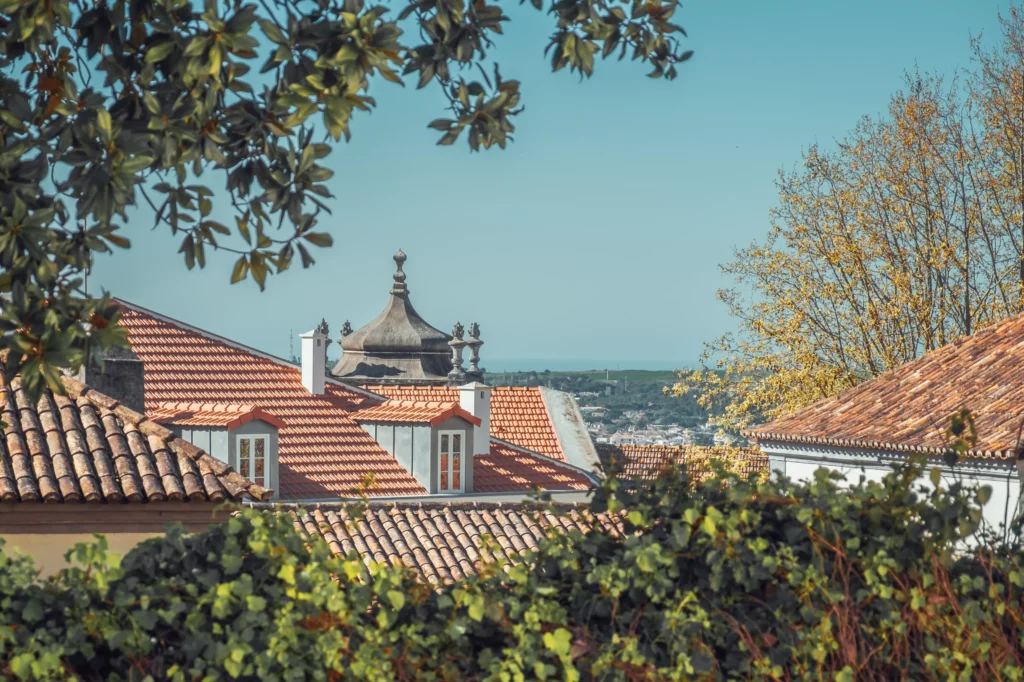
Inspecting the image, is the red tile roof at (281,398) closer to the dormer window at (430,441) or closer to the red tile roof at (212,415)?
the dormer window at (430,441)

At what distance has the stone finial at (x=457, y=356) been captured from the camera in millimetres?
43728

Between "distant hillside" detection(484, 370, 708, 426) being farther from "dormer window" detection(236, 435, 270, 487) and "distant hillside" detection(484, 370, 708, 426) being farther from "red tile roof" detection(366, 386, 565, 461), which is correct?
"dormer window" detection(236, 435, 270, 487)

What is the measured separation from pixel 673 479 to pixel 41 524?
28.6ft

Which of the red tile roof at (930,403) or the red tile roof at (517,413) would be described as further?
the red tile roof at (517,413)

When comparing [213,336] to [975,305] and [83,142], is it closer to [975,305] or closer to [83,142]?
[975,305]

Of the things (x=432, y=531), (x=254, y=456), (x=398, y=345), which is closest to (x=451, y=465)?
(x=254, y=456)

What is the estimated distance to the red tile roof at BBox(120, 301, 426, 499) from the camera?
78.5ft

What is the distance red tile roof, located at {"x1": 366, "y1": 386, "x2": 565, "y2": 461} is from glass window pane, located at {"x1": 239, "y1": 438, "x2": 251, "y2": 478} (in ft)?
30.0

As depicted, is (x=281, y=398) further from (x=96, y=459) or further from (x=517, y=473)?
(x=96, y=459)

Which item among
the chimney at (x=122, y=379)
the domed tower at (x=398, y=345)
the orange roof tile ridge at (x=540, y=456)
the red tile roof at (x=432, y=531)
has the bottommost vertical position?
the red tile roof at (x=432, y=531)

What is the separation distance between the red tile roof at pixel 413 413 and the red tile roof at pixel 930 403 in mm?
6866

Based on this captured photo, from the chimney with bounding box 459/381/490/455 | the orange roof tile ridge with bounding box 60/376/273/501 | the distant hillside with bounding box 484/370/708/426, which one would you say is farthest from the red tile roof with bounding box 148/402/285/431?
the distant hillside with bounding box 484/370/708/426

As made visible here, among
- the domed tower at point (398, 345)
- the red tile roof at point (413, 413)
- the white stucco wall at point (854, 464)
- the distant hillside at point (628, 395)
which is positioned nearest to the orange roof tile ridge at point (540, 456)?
the red tile roof at point (413, 413)

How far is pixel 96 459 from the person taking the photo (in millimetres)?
12023
